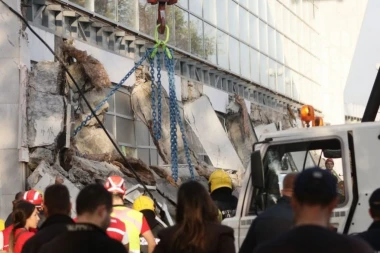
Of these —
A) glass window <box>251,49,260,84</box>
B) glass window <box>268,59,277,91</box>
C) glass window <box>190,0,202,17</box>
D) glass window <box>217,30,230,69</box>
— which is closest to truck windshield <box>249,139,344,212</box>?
glass window <box>190,0,202,17</box>

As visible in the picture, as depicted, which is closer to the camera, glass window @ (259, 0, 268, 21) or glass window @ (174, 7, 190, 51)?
glass window @ (174, 7, 190, 51)

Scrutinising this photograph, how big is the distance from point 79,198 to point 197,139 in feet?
64.3

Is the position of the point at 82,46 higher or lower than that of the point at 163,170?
higher

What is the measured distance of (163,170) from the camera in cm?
2042

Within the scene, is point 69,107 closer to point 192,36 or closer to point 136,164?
point 136,164

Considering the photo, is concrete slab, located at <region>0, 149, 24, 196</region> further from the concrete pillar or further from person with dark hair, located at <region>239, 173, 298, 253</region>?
person with dark hair, located at <region>239, 173, 298, 253</region>

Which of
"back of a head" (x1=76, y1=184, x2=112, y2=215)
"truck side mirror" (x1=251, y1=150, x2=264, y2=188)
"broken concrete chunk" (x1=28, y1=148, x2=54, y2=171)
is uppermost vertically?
"broken concrete chunk" (x1=28, y1=148, x2=54, y2=171)

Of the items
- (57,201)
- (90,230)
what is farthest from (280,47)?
(90,230)

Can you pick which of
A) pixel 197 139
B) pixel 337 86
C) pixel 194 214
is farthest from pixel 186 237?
pixel 337 86

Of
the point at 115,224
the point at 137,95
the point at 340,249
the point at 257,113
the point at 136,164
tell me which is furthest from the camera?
the point at 257,113

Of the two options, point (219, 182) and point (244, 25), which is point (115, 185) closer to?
point (219, 182)

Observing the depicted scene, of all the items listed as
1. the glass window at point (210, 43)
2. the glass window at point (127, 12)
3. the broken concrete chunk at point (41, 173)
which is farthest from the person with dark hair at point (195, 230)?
the glass window at point (210, 43)

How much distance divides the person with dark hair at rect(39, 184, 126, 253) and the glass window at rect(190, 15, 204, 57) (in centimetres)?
2301

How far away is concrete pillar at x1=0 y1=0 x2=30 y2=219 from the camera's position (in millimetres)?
16516
